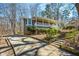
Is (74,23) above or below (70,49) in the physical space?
above

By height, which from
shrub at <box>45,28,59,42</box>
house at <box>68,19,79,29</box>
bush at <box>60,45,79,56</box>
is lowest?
bush at <box>60,45,79,56</box>

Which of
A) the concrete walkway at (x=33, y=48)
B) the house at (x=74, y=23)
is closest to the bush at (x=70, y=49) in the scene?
the concrete walkway at (x=33, y=48)

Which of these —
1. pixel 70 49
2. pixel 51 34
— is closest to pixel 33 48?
pixel 51 34

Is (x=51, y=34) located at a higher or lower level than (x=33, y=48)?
higher

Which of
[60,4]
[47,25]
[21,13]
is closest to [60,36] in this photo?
[47,25]

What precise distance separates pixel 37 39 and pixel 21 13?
0.24 metres

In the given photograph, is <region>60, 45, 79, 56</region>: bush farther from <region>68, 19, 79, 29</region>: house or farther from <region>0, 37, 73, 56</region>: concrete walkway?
<region>68, 19, 79, 29</region>: house

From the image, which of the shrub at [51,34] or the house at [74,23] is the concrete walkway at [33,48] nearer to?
the shrub at [51,34]

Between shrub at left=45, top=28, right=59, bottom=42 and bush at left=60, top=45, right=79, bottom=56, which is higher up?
shrub at left=45, top=28, right=59, bottom=42

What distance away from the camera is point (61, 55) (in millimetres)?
1480

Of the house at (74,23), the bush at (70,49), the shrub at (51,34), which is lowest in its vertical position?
the bush at (70,49)

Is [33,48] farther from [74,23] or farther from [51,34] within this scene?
[74,23]

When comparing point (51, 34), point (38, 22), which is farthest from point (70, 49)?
point (38, 22)

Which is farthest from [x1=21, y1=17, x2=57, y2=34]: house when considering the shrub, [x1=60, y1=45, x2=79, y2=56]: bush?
[x1=60, y1=45, x2=79, y2=56]: bush
